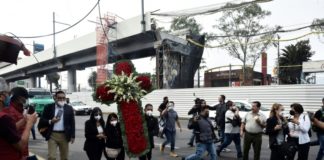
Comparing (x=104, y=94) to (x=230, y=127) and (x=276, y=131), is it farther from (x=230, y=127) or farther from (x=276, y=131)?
(x=230, y=127)

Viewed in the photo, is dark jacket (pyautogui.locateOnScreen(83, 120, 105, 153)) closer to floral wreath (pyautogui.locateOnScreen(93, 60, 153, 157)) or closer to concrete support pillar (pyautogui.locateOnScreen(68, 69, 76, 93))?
floral wreath (pyautogui.locateOnScreen(93, 60, 153, 157))

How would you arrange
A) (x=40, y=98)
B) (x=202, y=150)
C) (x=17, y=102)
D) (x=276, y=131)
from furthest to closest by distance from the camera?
1. (x=40, y=98)
2. (x=202, y=150)
3. (x=276, y=131)
4. (x=17, y=102)

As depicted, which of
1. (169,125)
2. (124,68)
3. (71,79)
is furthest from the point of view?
(71,79)

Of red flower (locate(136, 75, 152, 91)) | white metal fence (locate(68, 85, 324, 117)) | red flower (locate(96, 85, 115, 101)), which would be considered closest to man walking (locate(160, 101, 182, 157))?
red flower (locate(136, 75, 152, 91))

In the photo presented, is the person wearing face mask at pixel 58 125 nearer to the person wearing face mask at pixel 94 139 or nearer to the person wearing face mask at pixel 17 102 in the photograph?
the person wearing face mask at pixel 94 139

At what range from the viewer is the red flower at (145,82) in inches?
261

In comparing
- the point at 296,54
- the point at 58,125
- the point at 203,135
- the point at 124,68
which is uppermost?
the point at 296,54

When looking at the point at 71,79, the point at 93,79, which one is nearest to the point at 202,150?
the point at 71,79

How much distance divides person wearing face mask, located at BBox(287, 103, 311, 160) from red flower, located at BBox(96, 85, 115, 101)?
3787 mm

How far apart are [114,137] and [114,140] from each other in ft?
0.18

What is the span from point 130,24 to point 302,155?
24.2 m

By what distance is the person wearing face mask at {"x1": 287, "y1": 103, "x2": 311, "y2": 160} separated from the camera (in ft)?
25.3

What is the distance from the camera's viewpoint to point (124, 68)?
6.61 meters

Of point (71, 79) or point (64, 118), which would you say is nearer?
point (64, 118)
